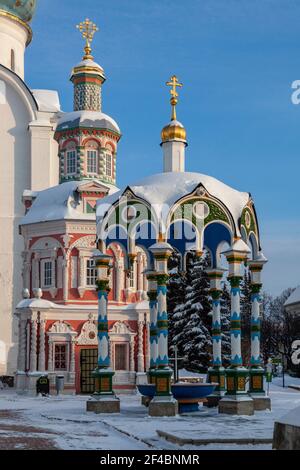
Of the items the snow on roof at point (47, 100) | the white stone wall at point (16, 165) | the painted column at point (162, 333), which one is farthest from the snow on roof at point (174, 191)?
the snow on roof at point (47, 100)

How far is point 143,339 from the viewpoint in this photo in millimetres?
36375

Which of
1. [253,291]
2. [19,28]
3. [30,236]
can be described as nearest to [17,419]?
[253,291]

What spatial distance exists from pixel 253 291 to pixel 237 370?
291 centimetres

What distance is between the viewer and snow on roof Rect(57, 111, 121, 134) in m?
40.4

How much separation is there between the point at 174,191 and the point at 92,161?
19.7 meters

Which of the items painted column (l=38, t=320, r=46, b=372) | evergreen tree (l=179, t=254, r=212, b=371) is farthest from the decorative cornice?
painted column (l=38, t=320, r=46, b=372)

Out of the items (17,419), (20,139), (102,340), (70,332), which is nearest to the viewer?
(17,419)

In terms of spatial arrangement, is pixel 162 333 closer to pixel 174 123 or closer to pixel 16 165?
pixel 174 123

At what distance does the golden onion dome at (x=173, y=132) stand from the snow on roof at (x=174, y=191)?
1721 millimetres

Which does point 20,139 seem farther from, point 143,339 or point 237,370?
point 237,370

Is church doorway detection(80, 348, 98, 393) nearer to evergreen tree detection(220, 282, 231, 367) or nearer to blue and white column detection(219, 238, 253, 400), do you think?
evergreen tree detection(220, 282, 231, 367)

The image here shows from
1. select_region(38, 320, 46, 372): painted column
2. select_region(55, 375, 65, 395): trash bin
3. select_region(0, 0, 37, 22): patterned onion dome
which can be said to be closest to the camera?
select_region(55, 375, 65, 395): trash bin

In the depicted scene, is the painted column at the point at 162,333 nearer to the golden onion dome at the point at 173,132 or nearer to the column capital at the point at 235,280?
the column capital at the point at 235,280

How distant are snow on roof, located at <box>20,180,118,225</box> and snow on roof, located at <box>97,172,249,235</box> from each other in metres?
14.1
